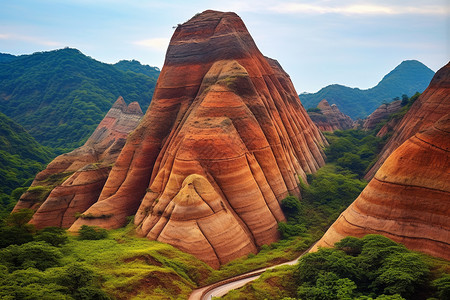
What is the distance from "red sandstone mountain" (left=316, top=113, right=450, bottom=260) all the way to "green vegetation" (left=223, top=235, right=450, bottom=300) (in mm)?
1877

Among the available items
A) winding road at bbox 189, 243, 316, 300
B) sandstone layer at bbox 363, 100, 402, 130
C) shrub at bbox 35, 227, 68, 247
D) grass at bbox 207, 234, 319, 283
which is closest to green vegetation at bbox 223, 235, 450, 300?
winding road at bbox 189, 243, 316, 300

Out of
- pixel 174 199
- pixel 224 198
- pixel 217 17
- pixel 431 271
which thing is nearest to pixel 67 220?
pixel 174 199

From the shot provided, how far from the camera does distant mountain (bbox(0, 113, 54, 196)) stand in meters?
81.0

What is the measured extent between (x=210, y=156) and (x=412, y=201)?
66.2 feet

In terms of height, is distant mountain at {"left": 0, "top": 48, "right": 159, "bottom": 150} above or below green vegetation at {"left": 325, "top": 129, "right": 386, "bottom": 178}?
above

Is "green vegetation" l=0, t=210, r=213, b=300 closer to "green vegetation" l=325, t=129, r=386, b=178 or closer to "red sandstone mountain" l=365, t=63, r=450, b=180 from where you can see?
"red sandstone mountain" l=365, t=63, r=450, b=180

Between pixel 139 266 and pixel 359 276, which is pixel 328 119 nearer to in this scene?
pixel 359 276

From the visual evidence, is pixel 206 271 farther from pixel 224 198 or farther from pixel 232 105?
pixel 232 105

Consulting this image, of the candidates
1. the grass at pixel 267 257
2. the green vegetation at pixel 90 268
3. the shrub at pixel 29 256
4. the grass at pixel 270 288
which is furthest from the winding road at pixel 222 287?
the shrub at pixel 29 256

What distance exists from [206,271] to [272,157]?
752 inches

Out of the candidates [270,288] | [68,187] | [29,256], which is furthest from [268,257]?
[68,187]

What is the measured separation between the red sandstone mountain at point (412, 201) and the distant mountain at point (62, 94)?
108289 millimetres

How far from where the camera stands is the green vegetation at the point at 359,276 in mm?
24203

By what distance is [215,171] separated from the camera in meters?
41.0
